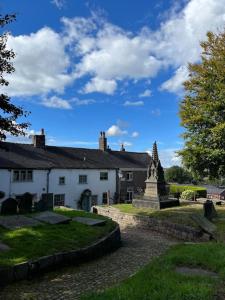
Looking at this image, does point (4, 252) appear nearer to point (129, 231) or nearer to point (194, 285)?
point (194, 285)

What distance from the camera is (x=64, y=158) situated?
40.7 m

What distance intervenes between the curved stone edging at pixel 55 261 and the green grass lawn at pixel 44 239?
9.5 inches

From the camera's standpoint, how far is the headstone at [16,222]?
1315 centimetres

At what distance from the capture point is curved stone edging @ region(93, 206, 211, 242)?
17.4 m

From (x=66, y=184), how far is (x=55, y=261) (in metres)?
28.6

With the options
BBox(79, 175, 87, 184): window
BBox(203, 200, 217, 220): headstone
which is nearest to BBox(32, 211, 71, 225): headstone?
BBox(203, 200, 217, 220): headstone

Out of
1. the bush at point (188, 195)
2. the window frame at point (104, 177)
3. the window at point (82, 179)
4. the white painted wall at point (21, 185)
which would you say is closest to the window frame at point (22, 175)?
the white painted wall at point (21, 185)

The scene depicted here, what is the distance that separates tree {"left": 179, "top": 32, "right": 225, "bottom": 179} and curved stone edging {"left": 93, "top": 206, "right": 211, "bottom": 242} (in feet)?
22.0

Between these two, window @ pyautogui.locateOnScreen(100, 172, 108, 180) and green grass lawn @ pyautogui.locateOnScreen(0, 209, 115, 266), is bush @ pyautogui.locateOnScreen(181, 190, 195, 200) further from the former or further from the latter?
green grass lawn @ pyautogui.locateOnScreen(0, 209, 115, 266)

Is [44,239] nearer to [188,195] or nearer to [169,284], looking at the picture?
[169,284]

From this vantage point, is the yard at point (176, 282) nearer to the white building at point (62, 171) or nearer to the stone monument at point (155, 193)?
the stone monument at point (155, 193)

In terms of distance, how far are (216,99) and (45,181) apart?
21.6 metres

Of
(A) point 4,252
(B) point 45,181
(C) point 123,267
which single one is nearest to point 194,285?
(C) point 123,267

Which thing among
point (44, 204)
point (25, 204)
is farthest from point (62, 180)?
point (25, 204)
